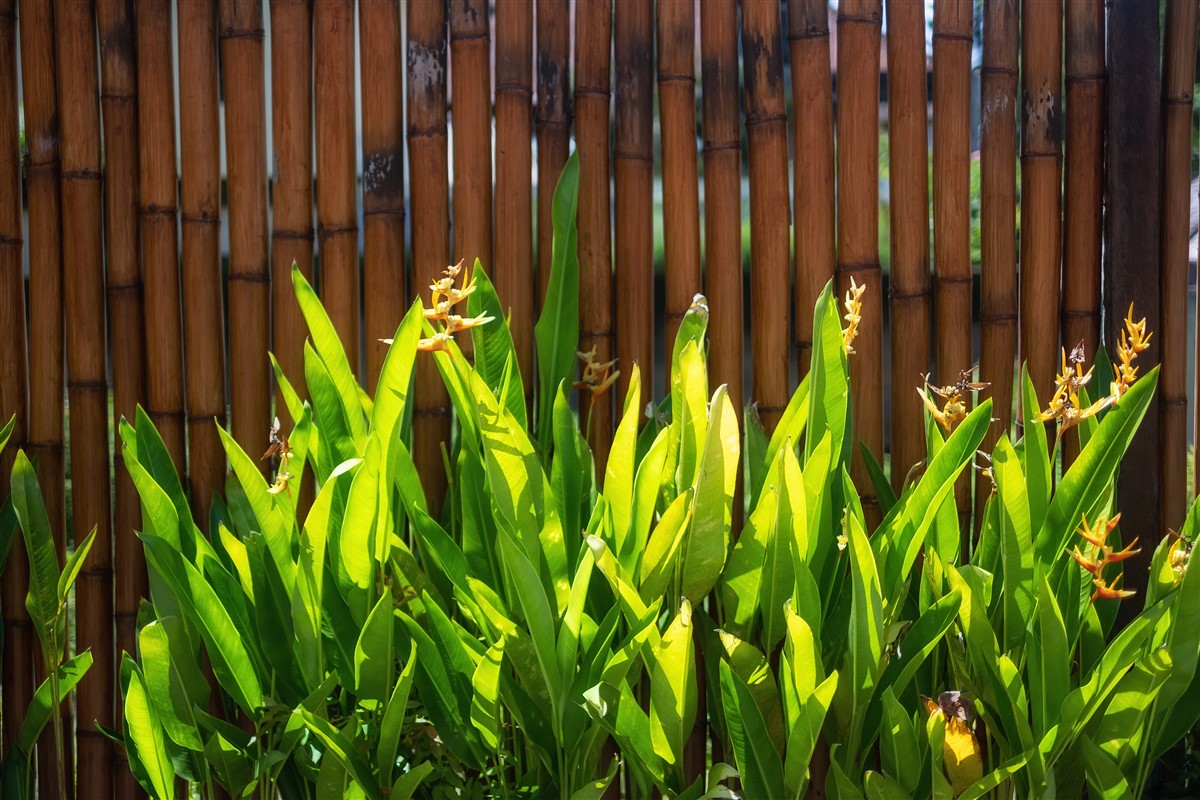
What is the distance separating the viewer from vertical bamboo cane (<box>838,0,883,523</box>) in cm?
148

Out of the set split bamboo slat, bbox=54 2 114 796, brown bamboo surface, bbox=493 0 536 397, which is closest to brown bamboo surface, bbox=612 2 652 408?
brown bamboo surface, bbox=493 0 536 397

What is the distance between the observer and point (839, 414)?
125 centimetres

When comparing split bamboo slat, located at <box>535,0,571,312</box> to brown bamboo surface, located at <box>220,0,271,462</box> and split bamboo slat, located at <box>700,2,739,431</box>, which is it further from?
brown bamboo surface, located at <box>220,0,271,462</box>

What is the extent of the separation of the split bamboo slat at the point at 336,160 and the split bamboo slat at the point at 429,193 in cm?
9

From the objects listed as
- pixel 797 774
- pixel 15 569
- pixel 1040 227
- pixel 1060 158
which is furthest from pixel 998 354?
pixel 15 569

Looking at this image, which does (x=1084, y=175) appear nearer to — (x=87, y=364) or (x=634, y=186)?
(x=634, y=186)

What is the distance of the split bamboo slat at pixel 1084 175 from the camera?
1.48 m

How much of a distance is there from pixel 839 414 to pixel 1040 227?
0.50 meters

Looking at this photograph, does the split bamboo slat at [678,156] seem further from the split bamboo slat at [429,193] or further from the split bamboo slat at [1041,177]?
the split bamboo slat at [1041,177]

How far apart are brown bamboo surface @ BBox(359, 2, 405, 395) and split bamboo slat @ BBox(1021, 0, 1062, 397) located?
0.89 metres

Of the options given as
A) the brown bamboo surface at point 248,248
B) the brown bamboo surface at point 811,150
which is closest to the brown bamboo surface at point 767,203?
the brown bamboo surface at point 811,150

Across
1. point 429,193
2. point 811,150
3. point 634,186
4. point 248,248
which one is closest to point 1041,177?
point 811,150

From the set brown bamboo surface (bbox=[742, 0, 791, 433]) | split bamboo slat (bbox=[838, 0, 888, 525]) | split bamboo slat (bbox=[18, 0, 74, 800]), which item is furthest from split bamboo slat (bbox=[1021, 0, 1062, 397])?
split bamboo slat (bbox=[18, 0, 74, 800])

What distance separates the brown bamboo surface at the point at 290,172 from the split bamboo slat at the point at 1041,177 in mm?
940
